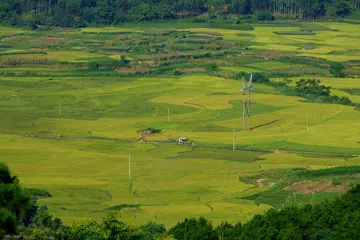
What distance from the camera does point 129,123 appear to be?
5247cm

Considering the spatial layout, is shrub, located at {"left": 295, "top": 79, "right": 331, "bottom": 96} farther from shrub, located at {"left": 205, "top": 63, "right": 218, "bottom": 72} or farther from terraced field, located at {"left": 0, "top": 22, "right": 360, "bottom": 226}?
shrub, located at {"left": 205, "top": 63, "right": 218, "bottom": 72}

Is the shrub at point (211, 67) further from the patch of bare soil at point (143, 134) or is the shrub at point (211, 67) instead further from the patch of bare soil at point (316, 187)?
the patch of bare soil at point (316, 187)

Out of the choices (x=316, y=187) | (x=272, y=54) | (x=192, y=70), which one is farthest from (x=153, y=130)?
(x=272, y=54)

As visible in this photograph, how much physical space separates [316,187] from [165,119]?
18968 mm

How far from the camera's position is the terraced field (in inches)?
1406

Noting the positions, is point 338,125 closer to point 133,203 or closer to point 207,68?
point 133,203

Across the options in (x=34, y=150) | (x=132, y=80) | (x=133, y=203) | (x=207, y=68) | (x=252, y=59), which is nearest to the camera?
(x=133, y=203)

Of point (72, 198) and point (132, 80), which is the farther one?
→ point (132, 80)

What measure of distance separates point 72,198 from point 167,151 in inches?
438

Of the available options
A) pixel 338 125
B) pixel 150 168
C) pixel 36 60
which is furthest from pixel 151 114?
pixel 36 60

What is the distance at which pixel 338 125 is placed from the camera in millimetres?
51531

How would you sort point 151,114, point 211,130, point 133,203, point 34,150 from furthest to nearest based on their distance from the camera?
point 151,114 < point 211,130 < point 34,150 < point 133,203

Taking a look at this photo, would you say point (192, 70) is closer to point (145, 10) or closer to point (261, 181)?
point (145, 10)

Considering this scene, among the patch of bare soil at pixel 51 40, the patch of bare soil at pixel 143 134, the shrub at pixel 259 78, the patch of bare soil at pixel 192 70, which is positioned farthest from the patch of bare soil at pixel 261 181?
the patch of bare soil at pixel 51 40
